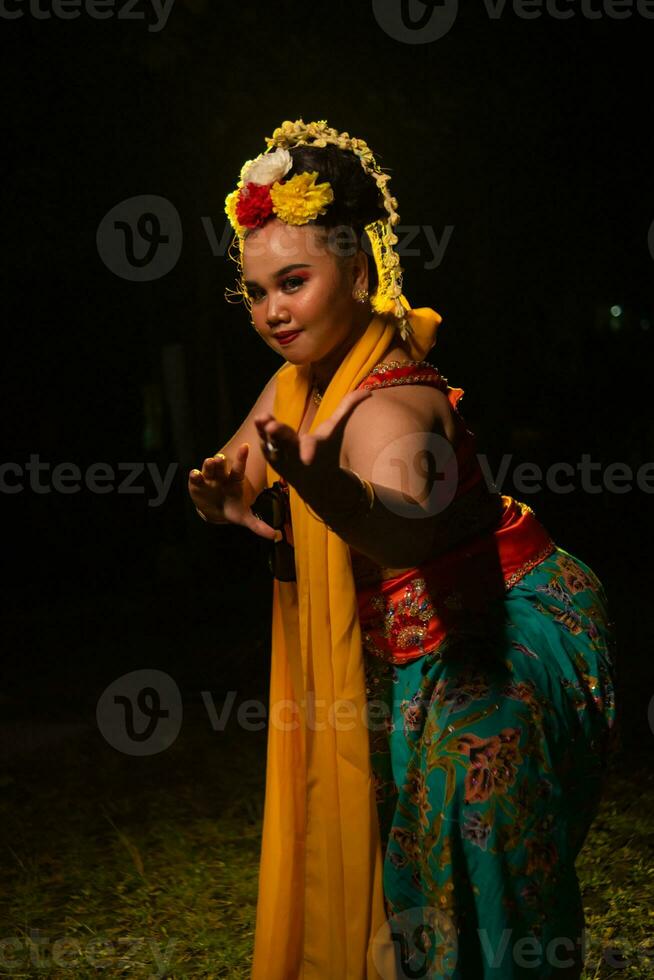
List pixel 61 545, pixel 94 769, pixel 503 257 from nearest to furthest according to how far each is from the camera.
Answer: pixel 94 769, pixel 503 257, pixel 61 545

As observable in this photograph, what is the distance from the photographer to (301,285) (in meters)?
2.09

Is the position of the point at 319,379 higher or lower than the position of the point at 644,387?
lower

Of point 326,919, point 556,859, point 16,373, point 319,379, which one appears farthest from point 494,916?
point 16,373

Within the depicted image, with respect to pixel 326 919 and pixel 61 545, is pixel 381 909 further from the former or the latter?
pixel 61 545

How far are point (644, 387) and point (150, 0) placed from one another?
8.54 m

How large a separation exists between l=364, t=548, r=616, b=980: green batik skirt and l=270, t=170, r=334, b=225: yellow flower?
758 mm

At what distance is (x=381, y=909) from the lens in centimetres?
209

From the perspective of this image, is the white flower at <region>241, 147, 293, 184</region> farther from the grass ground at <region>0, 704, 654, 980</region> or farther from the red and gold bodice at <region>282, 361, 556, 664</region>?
the grass ground at <region>0, 704, 654, 980</region>

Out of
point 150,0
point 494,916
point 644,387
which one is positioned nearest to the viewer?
point 494,916
